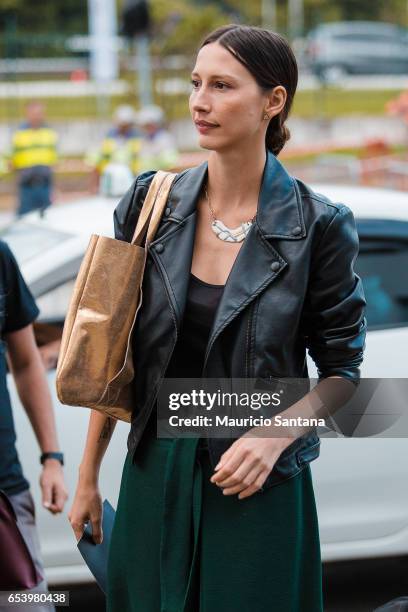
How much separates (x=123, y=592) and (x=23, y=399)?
0.78 meters

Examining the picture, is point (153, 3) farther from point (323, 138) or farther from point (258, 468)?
point (258, 468)

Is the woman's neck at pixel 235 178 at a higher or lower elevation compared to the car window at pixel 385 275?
higher

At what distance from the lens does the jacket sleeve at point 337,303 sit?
2.32m

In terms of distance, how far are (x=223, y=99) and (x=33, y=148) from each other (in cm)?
1325

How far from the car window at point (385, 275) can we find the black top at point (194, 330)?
2.11 meters

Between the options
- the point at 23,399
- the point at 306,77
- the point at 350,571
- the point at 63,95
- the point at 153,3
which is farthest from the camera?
the point at 153,3

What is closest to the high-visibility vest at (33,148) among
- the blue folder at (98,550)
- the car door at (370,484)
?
the car door at (370,484)

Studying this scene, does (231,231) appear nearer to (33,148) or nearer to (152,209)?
(152,209)

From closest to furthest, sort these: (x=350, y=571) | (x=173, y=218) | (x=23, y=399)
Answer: (x=173, y=218) < (x=23, y=399) < (x=350, y=571)

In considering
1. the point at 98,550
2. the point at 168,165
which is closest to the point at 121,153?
the point at 168,165

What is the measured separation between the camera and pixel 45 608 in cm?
272

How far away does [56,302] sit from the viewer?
13.6 ft

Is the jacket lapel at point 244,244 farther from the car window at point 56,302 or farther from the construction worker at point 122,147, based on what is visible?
the construction worker at point 122,147

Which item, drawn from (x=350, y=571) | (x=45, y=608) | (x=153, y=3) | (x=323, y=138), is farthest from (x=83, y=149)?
(x=45, y=608)
